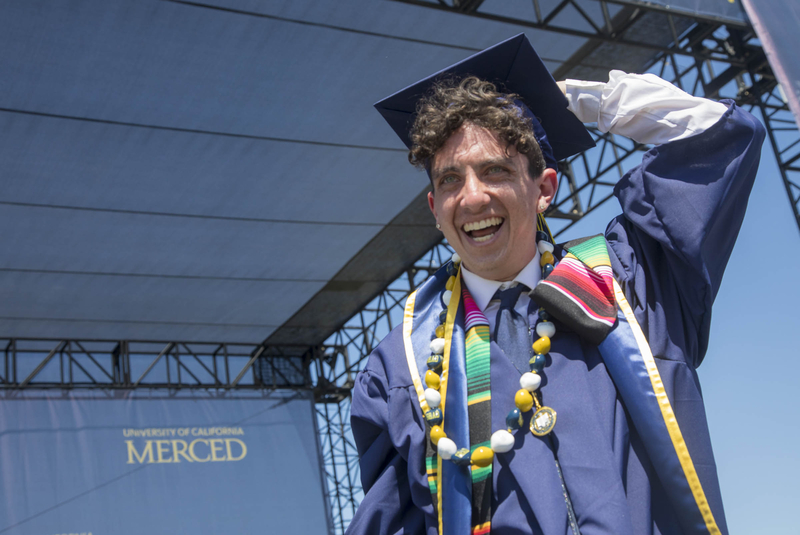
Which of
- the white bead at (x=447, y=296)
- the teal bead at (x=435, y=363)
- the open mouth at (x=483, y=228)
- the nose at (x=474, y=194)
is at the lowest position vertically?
the teal bead at (x=435, y=363)

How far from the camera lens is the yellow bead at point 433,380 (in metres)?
1.29

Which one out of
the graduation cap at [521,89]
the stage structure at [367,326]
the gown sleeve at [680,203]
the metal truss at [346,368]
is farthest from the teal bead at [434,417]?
the metal truss at [346,368]

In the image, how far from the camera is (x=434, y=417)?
1.25 m

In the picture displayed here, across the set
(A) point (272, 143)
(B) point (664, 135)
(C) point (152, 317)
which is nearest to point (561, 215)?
(A) point (272, 143)

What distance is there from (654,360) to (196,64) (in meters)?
4.77

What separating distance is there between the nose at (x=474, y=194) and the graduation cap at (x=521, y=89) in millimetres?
171

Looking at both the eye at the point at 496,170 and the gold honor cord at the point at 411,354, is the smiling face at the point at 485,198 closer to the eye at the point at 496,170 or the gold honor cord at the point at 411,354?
the eye at the point at 496,170

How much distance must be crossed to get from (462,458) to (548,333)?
0.24 metres

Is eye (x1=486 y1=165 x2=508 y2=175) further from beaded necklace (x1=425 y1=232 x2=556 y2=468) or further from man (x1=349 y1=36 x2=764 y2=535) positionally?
beaded necklace (x1=425 y1=232 x2=556 y2=468)

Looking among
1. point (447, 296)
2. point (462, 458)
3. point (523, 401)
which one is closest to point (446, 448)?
point (462, 458)

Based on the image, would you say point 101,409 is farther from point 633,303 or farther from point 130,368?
point 633,303

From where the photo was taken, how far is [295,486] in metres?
9.80

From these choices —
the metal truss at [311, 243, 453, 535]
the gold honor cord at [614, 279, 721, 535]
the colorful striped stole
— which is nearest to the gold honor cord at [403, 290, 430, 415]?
the colorful striped stole

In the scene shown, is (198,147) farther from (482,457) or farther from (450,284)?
(482,457)
